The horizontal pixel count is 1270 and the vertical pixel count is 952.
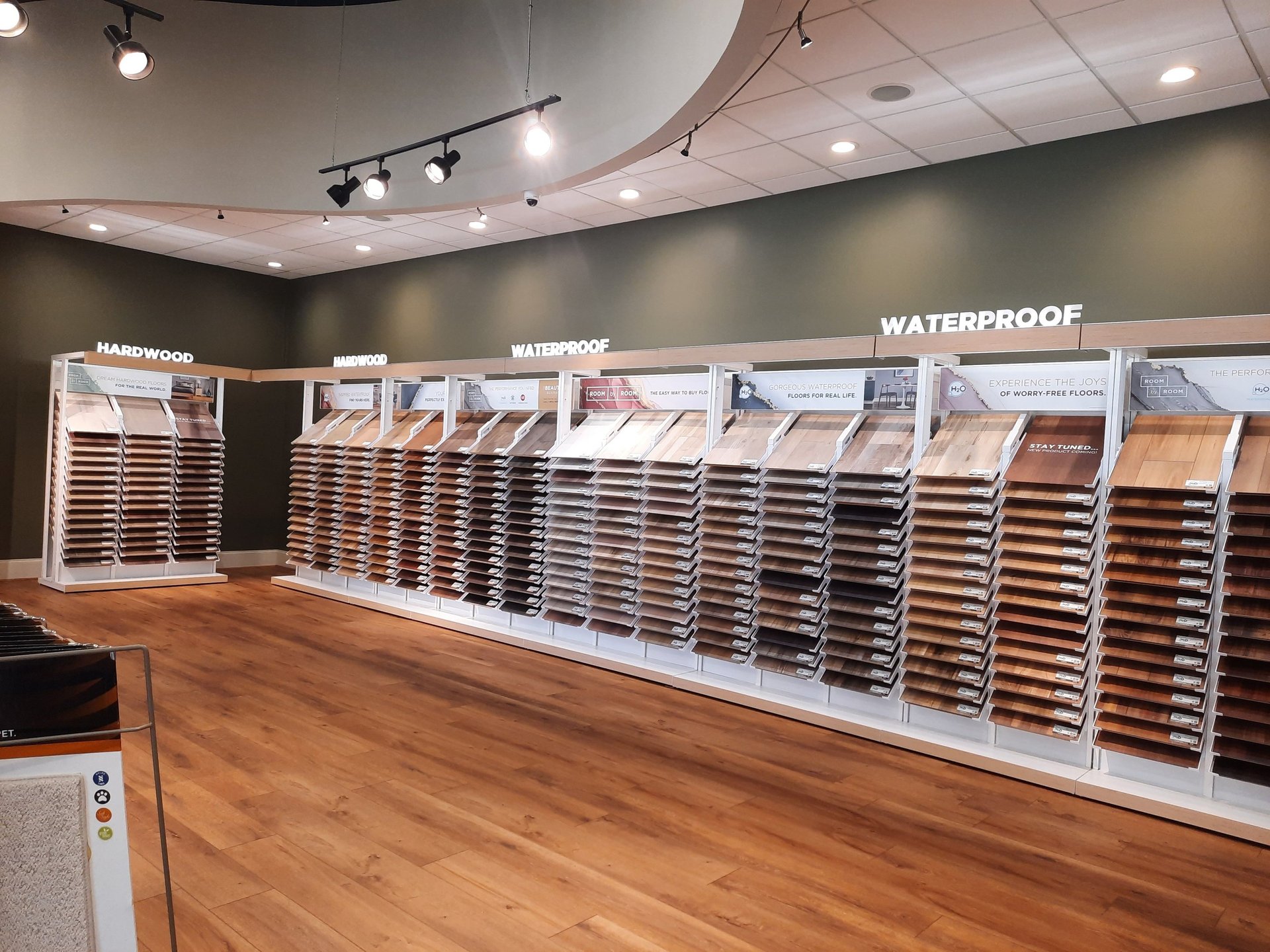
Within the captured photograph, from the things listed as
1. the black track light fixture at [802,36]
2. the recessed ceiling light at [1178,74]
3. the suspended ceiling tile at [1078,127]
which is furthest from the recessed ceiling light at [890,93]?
the recessed ceiling light at [1178,74]

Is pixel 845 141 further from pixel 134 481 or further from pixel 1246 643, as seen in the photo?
pixel 134 481

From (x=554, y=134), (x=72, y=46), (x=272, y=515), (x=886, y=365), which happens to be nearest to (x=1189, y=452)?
(x=886, y=365)

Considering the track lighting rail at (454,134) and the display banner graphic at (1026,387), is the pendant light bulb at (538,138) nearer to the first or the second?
the track lighting rail at (454,134)

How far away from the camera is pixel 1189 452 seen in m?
3.88

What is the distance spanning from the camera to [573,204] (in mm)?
6930

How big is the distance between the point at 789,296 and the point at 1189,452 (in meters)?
3.08

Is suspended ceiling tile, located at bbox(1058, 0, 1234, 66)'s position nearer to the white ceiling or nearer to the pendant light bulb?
the white ceiling

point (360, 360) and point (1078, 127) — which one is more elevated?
point (1078, 127)

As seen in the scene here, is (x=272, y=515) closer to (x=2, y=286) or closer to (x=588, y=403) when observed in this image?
(x=2, y=286)

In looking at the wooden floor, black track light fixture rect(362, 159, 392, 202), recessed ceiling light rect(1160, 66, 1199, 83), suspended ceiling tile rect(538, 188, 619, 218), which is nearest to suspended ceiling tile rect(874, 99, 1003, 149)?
recessed ceiling light rect(1160, 66, 1199, 83)

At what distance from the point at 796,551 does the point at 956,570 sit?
91 centimetres

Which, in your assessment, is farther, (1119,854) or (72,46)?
(72,46)

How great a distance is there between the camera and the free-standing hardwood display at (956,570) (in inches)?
170

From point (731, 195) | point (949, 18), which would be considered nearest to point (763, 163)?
point (731, 195)
